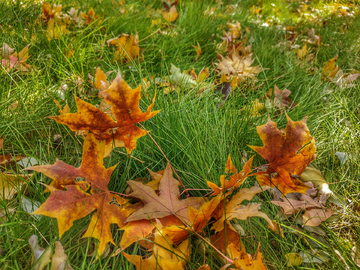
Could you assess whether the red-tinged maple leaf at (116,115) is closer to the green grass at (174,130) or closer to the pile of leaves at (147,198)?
the pile of leaves at (147,198)

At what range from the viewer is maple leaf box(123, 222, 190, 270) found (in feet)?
2.11

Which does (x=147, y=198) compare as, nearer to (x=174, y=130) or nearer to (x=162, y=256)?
(x=162, y=256)

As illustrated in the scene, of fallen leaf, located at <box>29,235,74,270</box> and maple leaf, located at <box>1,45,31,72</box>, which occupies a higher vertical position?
maple leaf, located at <box>1,45,31,72</box>

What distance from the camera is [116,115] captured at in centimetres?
75

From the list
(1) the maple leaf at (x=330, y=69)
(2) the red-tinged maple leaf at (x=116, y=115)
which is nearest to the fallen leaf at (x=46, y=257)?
(2) the red-tinged maple leaf at (x=116, y=115)

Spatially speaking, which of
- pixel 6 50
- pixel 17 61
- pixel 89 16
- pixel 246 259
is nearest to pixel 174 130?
pixel 246 259

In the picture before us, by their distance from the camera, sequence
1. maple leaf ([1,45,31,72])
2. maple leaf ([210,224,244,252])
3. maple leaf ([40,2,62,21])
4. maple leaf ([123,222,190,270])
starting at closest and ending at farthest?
maple leaf ([123,222,190,270])
maple leaf ([210,224,244,252])
maple leaf ([1,45,31,72])
maple leaf ([40,2,62,21])

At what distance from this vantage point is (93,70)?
5.04ft

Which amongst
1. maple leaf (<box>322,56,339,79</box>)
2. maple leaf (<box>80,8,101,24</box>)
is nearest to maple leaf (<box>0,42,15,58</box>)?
maple leaf (<box>80,8,101,24</box>)

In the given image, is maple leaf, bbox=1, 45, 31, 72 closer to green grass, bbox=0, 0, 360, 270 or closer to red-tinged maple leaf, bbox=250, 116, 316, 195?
green grass, bbox=0, 0, 360, 270

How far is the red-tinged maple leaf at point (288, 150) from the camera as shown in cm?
82

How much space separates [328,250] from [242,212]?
1.30 feet

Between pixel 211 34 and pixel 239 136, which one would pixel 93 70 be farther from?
pixel 211 34

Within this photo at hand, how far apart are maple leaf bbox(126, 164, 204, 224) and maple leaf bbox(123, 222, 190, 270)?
55 mm
